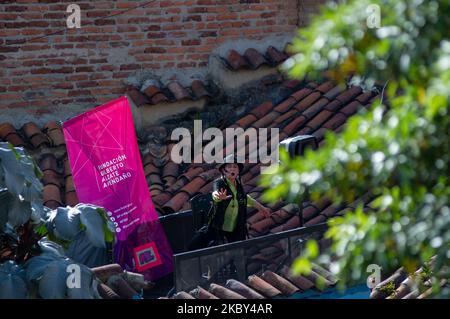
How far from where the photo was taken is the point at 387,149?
17.1 feet

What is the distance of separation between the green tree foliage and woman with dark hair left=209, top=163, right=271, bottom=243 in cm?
473

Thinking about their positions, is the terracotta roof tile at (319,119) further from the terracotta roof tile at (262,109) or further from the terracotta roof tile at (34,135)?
the terracotta roof tile at (34,135)

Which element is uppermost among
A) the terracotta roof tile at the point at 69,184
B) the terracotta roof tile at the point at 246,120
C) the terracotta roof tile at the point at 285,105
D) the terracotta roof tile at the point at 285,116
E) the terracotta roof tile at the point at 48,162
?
the terracotta roof tile at the point at 285,105

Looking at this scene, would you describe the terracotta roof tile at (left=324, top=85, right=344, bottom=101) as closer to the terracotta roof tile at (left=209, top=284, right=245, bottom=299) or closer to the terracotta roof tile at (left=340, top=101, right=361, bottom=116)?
the terracotta roof tile at (left=340, top=101, right=361, bottom=116)

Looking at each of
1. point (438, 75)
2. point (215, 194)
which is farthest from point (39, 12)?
point (438, 75)

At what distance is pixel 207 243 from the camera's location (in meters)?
10.3

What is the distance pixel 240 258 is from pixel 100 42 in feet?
13.4

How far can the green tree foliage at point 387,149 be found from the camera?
523 cm

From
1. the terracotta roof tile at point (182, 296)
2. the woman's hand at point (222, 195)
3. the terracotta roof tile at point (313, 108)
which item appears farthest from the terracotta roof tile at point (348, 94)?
the terracotta roof tile at point (182, 296)

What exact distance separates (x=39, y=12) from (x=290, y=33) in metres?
2.58

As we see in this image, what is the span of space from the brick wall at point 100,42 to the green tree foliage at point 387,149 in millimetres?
7375

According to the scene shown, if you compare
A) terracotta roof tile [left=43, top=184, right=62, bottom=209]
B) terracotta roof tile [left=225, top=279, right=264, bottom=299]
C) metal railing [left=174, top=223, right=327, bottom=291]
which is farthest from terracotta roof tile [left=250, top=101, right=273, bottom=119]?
terracotta roof tile [left=225, top=279, right=264, bottom=299]

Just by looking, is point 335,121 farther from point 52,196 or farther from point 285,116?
point 52,196
